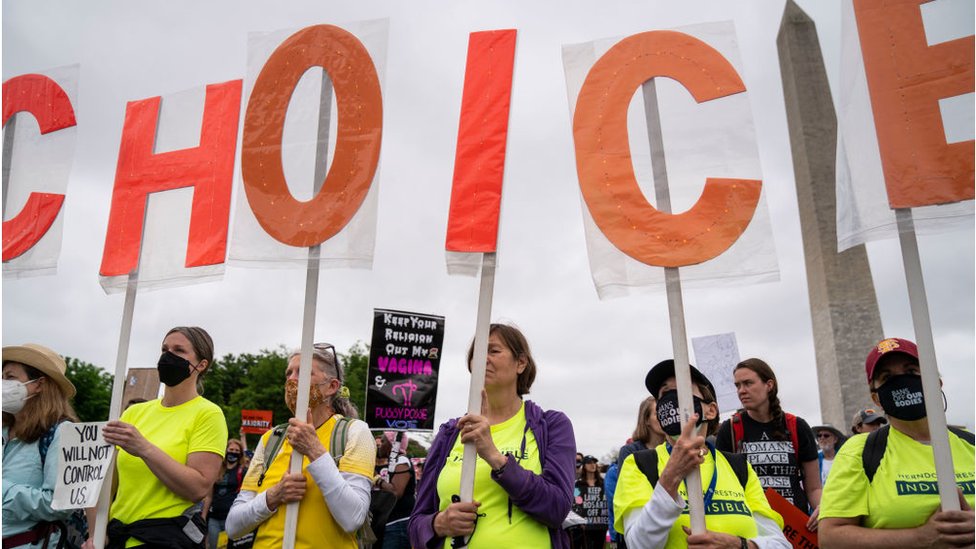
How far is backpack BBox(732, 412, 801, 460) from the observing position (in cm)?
→ 454

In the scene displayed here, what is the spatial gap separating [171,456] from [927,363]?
11.0 ft

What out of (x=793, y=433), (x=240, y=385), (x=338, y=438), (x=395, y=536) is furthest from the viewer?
(x=240, y=385)

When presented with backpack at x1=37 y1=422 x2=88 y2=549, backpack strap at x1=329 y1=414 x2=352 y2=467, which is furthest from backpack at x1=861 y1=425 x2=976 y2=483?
backpack at x1=37 y1=422 x2=88 y2=549

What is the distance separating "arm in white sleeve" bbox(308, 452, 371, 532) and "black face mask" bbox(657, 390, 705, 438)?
1.45 meters

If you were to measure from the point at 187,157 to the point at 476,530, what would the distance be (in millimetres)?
2701

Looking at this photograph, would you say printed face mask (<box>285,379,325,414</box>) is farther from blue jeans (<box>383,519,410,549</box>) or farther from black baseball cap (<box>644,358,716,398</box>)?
blue jeans (<box>383,519,410,549</box>)

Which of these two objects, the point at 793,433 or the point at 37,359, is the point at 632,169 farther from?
the point at 37,359

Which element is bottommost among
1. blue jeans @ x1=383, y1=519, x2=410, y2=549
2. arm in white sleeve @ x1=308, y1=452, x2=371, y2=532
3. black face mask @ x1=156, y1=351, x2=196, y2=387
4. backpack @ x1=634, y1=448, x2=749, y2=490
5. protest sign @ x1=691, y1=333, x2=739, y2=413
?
blue jeans @ x1=383, y1=519, x2=410, y2=549

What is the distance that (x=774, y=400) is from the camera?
4664 millimetres

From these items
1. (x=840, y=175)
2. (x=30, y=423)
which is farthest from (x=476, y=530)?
(x=30, y=423)

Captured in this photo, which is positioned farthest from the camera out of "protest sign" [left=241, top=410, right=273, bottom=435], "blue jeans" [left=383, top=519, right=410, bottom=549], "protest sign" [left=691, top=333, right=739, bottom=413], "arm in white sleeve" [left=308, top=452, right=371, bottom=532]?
"protest sign" [left=241, top=410, right=273, bottom=435]

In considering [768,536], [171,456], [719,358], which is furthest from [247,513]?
[719,358]

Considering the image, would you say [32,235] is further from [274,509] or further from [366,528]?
[366,528]

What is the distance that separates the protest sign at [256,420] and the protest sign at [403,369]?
530 centimetres
